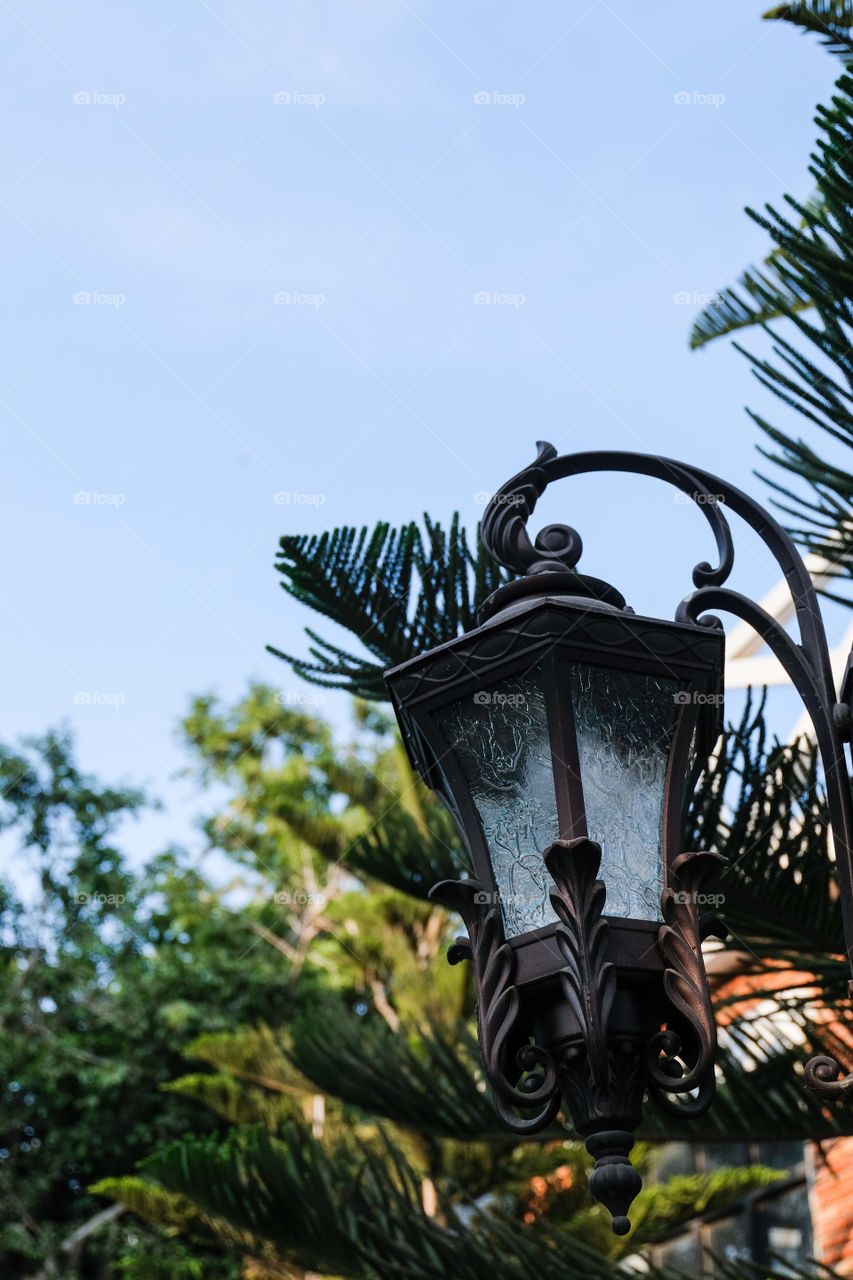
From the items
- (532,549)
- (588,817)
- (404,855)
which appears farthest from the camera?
(404,855)

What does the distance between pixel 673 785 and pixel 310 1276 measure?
9.87 m

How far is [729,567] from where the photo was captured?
2.40 m

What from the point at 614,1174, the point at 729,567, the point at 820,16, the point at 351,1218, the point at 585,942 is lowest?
the point at 351,1218

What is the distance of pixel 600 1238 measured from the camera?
858 cm

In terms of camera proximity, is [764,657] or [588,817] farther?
[764,657]

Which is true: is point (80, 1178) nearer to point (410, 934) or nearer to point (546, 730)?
point (410, 934)

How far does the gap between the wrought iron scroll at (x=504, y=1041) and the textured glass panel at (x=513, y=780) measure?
0.04 m

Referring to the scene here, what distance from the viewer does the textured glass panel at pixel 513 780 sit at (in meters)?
1.96

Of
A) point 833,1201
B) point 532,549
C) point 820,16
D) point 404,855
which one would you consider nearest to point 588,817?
point 532,549

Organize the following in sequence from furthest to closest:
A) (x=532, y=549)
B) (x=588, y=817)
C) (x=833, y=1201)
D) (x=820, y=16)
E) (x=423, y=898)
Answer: (x=833, y=1201) → (x=423, y=898) → (x=820, y=16) → (x=532, y=549) → (x=588, y=817)

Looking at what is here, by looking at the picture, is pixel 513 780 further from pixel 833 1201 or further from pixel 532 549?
pixel 833 1201

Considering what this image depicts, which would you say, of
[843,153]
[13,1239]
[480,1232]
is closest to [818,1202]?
[480,1232]

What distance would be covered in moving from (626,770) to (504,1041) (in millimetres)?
408

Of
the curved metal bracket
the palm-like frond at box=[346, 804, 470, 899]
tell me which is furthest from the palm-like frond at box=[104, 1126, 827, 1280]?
the curved metal bracket
